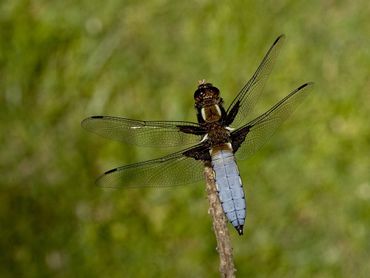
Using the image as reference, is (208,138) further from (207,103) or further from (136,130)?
(136,130)

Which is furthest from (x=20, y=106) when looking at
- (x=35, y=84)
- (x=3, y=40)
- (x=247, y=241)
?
(x=247, y=241)

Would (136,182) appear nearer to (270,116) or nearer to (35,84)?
(270,116)

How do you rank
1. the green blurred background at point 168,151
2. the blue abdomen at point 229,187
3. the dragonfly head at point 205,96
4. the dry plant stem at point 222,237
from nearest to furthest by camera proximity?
the dry plant stem at point 222,237 < the blue abdomen at point 229,187 < the dragonfly head at point 205,96 < the green blurred background at point 168,151

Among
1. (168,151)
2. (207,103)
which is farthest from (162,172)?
(168,151)

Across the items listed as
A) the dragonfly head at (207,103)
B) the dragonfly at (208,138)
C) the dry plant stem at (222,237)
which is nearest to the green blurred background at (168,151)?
the dragonfly at (208,138)

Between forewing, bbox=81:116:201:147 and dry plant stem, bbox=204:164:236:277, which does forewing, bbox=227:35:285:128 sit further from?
dry plant stem, bbox=204:164:236:277

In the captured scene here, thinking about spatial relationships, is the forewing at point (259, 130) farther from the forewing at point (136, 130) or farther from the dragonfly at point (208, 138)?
the forewing at point (136, 130)
